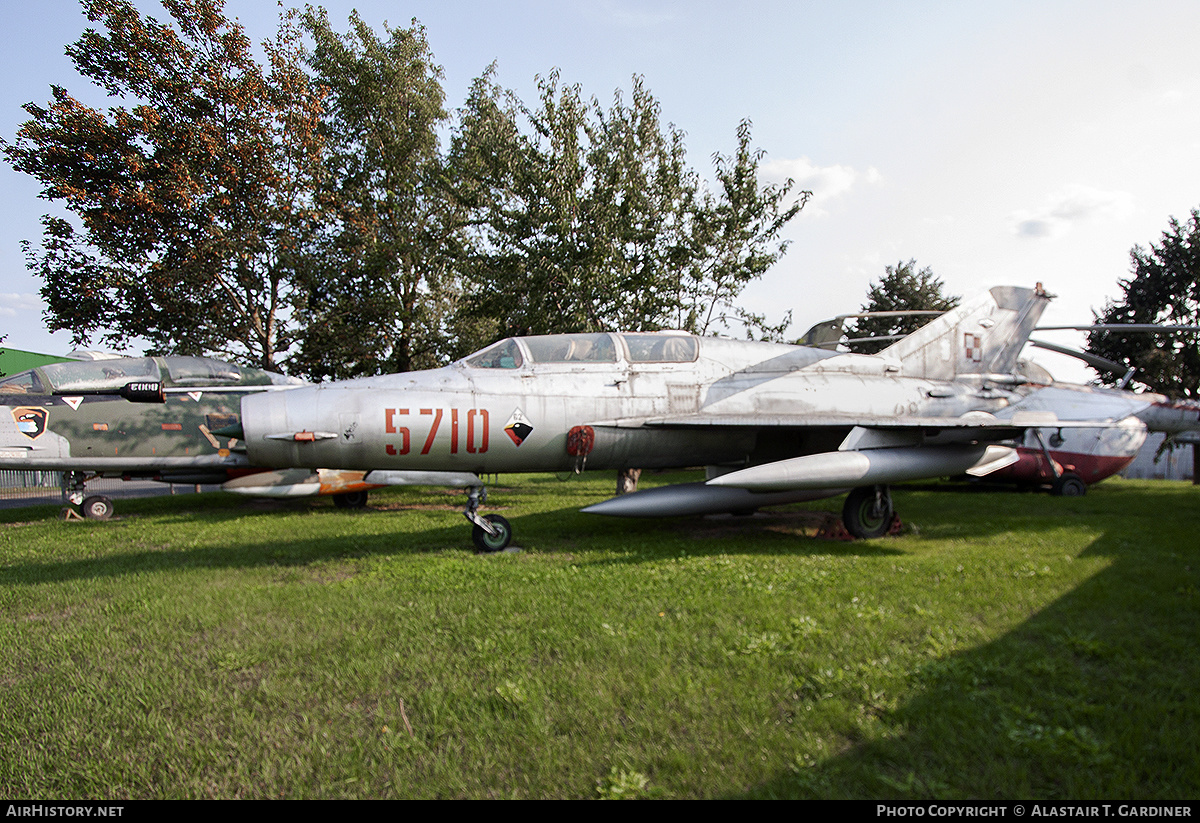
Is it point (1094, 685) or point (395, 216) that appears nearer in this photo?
point (1094, 685)

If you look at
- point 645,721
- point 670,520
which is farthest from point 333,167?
point 645,721

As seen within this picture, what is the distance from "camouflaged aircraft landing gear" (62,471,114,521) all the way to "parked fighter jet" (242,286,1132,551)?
885 centimetres

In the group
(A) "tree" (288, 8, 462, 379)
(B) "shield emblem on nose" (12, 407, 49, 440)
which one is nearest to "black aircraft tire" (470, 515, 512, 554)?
(B) "shield emblem on nose" (12, 407, 49, 440)

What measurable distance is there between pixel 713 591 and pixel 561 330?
30.5 ft

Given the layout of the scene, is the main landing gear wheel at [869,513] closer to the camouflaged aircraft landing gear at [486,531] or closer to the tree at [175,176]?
the camouflaged aircraft landing gear at [486,531]

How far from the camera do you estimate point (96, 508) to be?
39.7 ft

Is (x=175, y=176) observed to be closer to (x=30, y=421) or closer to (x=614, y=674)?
(x=30, y=421)

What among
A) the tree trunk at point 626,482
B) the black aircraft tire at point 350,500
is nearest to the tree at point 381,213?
the black aircraft tire at point 350,500

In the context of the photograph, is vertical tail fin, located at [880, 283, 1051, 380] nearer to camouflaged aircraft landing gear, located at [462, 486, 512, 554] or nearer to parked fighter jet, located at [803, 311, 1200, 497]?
parked fighter jet, located at [803, 311, 1200, 497]

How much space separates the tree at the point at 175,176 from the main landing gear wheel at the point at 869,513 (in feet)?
49.8

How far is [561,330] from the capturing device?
538 inches

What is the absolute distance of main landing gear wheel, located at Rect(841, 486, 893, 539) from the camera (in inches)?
319

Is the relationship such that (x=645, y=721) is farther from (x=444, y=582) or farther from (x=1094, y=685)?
(x=444, y=582)

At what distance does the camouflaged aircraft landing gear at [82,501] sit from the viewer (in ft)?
38.8
